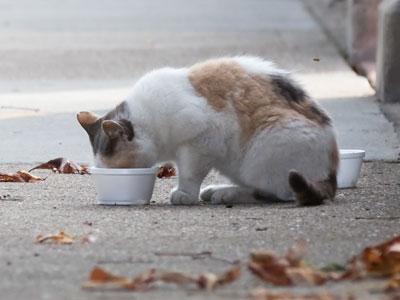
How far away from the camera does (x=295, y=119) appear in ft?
19.5

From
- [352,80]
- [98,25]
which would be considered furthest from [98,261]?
[98,25]

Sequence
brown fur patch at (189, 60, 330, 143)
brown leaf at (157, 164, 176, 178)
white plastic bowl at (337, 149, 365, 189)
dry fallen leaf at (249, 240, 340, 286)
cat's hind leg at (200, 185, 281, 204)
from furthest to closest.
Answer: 1. brown leaf at (157, 164, 176, 178)
2. white plastic bowl at (337, 149, 365, 189)
3. cat's hind leg at (200, 185, 281, 204)
4. brown fur patch at (189, 60, 330, 143)
5. dry fallen leaf at (249, 240, 340, 286)

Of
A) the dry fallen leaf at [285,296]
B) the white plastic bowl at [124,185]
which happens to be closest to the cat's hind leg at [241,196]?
the white plastic bowl at [124,185]

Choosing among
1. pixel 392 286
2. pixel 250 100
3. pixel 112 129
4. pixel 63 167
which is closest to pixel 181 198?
pixel 112 129

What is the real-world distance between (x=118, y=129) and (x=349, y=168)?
5.16 ft

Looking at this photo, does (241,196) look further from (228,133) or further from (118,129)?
(118,129)

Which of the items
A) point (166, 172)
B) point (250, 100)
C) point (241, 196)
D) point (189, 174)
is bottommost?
point (166, 172)

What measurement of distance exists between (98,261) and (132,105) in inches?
75.5

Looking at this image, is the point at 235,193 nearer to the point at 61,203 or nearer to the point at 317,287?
the point at 61,203

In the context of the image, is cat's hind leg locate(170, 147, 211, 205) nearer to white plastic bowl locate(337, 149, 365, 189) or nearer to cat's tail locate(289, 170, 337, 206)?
cat's tail locate(289, 170, 337, 206)

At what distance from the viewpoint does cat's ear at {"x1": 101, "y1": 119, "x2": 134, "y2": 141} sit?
19.4 feet

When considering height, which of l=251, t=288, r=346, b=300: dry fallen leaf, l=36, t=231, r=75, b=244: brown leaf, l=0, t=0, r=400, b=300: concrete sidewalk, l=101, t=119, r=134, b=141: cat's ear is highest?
l=251, t=288, r=346, b=300: dry fallen leaf

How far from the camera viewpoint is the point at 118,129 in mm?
5941

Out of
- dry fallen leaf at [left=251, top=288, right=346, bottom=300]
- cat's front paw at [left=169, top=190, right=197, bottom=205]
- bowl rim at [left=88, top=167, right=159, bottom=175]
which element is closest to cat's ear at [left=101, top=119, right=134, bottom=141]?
bowl rim at [left=88, top=167, right=159, bottom=175]
